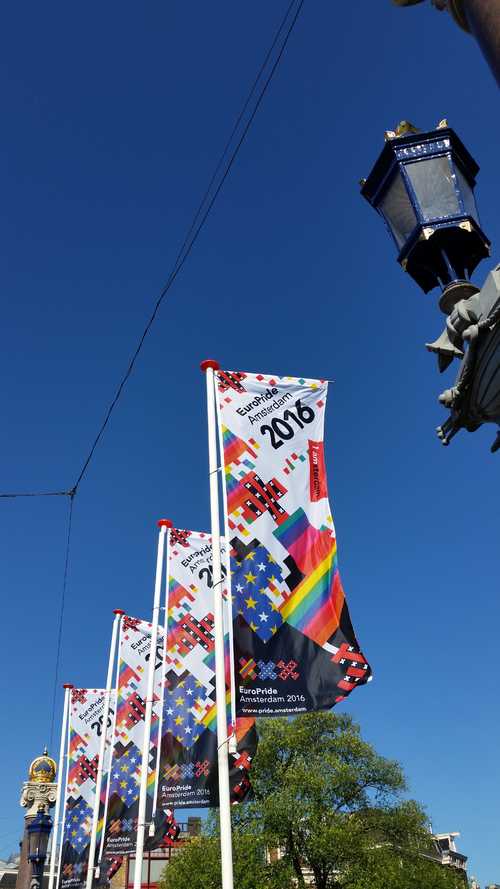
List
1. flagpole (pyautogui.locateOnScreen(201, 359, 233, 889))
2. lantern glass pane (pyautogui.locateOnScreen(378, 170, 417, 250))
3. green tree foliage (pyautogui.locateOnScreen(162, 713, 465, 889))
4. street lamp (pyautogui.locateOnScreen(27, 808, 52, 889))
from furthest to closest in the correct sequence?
→ green tree foliage (pyautogui.locateOnScreen(162, 713, 465, 889)) → street lamp (pyautogui.locateOnScreen(27, 808, 52, 889)) → flagpole (pyautogui.locateOnScreen(201, 359, 233, 889)) → lantern glass pane (pyautogui.locateOnScreen(378, 170, 417, 250))

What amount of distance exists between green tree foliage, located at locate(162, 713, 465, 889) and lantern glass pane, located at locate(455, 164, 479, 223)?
28293 millimetres

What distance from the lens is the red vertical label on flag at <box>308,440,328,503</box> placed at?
31.6 feet

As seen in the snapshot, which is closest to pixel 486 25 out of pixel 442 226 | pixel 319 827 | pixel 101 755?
pixel 442 226

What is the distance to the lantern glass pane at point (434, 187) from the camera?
490 cm

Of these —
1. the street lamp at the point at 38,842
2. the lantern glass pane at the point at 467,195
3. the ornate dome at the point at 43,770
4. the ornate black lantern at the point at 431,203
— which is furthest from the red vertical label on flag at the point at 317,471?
the ornate dome at the point at 43,770

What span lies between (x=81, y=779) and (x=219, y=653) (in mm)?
14467

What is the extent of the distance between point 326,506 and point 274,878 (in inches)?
988

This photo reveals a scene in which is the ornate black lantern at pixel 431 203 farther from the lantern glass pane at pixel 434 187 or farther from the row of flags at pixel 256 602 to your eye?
the row of flags at pixel 256 602

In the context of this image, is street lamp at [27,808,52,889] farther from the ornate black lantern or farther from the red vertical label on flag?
the ornate black lantern

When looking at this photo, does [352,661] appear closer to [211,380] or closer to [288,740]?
[211,380]

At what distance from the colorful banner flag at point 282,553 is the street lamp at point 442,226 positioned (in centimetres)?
467

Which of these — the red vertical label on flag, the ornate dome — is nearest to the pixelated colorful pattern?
the red vertical label on flag

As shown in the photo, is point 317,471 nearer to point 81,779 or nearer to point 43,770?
point 81,779

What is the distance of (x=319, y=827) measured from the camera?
2809 cm
